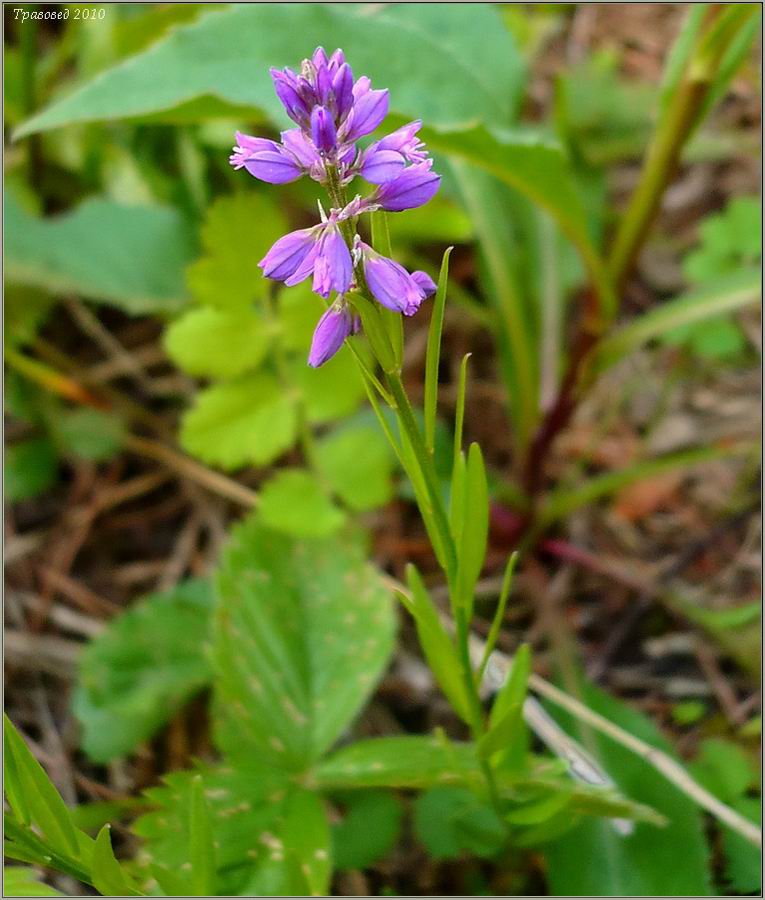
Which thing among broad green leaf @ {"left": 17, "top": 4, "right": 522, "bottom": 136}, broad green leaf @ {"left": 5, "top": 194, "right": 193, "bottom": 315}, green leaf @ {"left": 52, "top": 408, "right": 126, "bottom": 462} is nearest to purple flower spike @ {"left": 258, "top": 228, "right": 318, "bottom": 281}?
broad green leaf @ {"left": 17, "top": 4, "right": 522, "bottom": 136}

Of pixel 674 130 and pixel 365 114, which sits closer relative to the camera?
pixel 365 114

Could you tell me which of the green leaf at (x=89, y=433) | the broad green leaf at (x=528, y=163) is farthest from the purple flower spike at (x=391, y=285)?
the green leaf at (x=89, y=433)

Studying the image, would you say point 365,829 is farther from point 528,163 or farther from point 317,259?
point 528,163

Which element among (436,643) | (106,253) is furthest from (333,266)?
(106,253)

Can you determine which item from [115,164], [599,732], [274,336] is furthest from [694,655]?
[115,164]

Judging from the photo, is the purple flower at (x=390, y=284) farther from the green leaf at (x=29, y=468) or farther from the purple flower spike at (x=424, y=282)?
the green leaf at (x=29, y=468)

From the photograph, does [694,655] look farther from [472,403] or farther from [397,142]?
[397,142]
